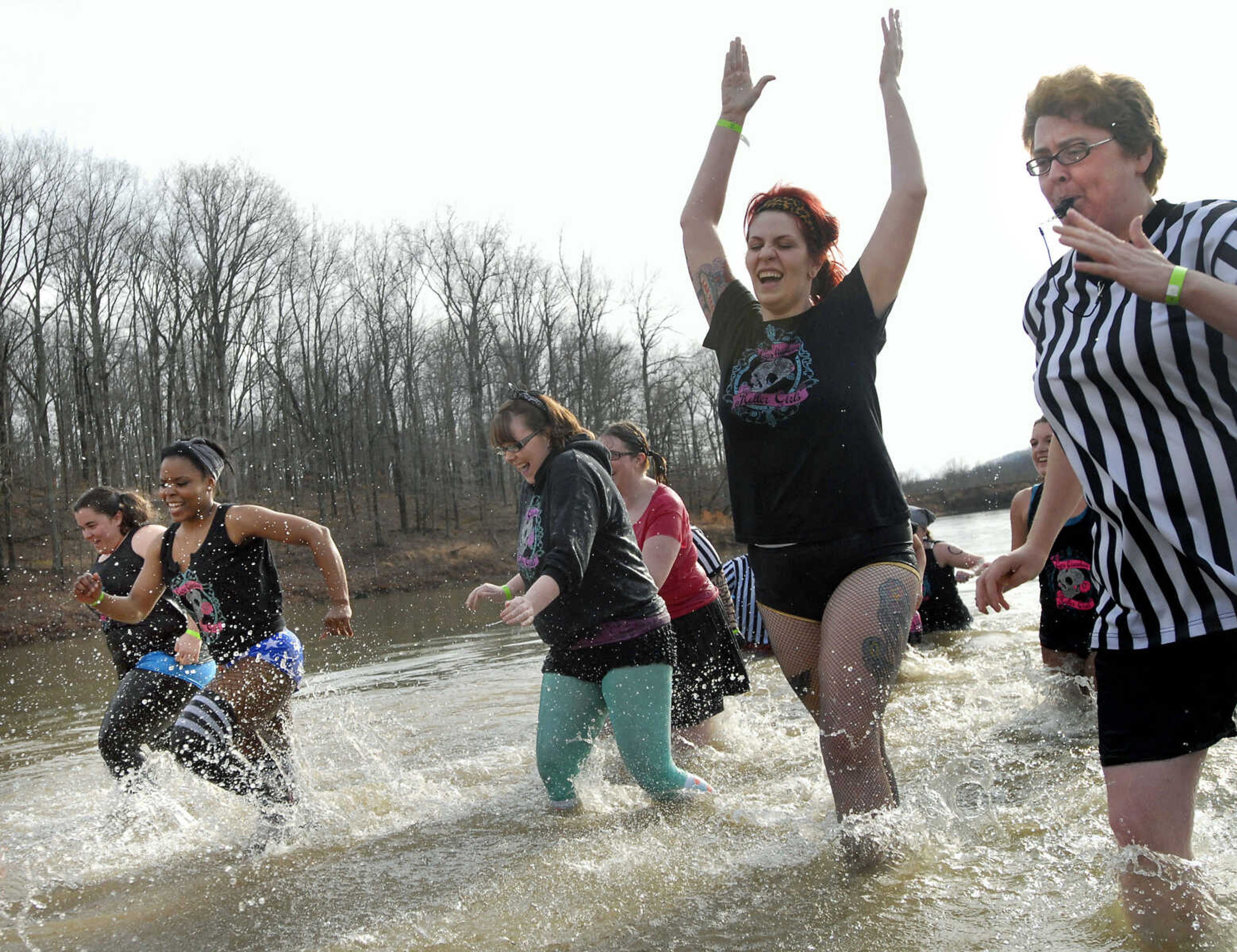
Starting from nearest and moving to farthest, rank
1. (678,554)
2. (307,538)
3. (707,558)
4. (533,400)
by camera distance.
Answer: (533,400)
(307,538)
(678,554)
(707,558)

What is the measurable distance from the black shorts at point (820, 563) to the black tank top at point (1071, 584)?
9.48 feet

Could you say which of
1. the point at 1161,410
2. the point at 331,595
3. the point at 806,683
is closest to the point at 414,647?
the point at 331,595

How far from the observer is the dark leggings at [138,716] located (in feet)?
16.1

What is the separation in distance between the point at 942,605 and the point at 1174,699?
8315 mm

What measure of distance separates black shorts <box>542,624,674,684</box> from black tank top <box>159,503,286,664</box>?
1.29 m

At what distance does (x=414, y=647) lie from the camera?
13.4 metres

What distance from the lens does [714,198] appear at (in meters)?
3.60

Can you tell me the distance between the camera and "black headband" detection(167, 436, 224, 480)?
16.0ft

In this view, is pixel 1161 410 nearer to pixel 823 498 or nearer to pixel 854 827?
pixel 823 498

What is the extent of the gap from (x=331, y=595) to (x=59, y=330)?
38953 millimetres

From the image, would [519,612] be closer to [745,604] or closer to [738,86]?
[738,86]

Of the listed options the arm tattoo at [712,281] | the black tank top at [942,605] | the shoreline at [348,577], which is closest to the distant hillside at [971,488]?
the shoreline at [348,577]

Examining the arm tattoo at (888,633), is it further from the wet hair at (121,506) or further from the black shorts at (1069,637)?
the wet hair at (121,506)

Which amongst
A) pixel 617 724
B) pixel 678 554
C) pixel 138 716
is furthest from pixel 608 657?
pixel 138 716
